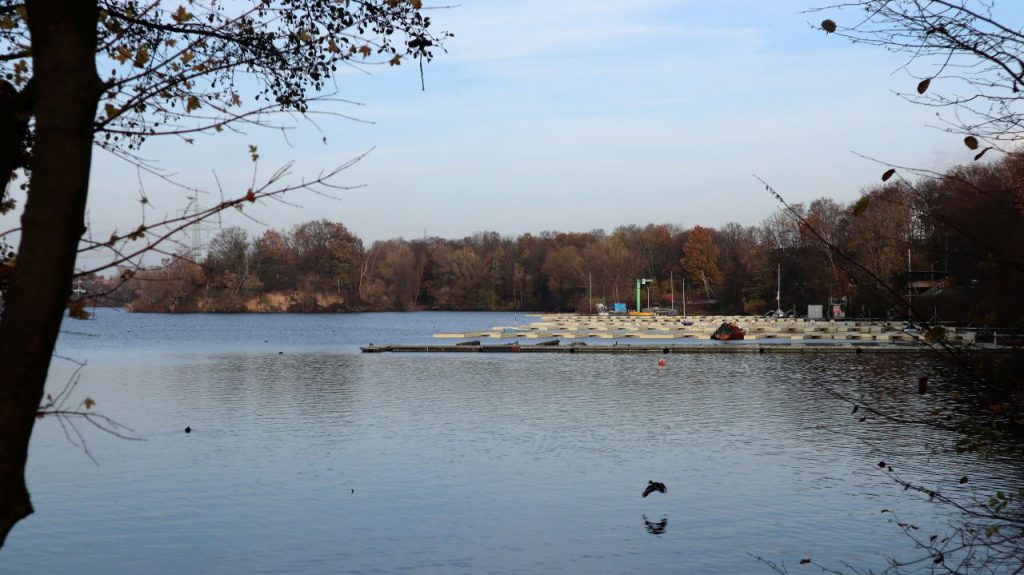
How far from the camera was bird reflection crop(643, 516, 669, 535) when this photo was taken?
51.5ft

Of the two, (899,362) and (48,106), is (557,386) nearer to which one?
(899,362)

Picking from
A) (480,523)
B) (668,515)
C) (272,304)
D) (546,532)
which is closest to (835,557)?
(668,515)

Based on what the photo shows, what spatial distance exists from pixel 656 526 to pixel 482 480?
15.6 feet

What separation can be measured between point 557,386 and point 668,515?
70.5ft

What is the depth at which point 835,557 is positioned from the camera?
46.6 feet

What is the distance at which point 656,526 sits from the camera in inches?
630

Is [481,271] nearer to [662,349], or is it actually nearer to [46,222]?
[662,349]

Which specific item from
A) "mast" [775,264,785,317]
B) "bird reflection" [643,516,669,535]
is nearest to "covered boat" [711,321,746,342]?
"mast" [775,264,785,317]

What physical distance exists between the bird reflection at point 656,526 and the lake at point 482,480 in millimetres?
52

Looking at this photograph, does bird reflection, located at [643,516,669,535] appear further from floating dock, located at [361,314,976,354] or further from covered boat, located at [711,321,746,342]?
covered boat, located at [711,321,746,342]

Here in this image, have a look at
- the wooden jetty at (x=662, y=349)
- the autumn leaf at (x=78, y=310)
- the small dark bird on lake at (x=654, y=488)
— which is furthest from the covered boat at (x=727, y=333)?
the autumn leaf at (x=78, y=310)

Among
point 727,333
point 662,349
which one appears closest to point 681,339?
point 727,333

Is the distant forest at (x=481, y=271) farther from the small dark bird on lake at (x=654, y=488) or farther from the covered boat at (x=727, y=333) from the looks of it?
the small dark bird on lake at (x=654, y=488)

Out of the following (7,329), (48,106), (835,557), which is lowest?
(835,557)
